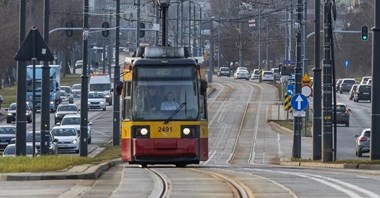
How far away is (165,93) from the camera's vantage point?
30469 millimetres

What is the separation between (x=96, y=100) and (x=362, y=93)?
22575 millimetres

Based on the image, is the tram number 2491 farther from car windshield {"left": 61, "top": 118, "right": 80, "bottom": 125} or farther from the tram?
car windshield {"left": 61, "top": 118, "right": 80, "bottom": 125}

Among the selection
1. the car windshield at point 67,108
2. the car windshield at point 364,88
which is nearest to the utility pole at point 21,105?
the car windshield at point 67,108

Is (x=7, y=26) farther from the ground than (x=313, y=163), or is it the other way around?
(x=7, y=26)

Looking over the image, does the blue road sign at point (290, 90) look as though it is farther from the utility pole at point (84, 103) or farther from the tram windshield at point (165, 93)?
the tram windshield at point (165, 93)

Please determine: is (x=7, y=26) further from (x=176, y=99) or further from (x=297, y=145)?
(x=176, y=99)

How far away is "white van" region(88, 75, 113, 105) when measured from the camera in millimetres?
99812

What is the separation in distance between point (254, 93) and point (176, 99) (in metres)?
75.9

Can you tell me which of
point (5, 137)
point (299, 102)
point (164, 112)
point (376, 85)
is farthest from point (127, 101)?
point (5, 137)

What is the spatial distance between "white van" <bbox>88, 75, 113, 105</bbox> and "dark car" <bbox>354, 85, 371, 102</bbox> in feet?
67.5

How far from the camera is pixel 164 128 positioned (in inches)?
1188

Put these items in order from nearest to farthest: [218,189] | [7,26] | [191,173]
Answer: [218,189]
[191,173]
[7,26]

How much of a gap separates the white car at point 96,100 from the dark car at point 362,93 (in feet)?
69.8

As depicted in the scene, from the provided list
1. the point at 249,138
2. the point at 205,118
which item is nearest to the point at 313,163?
the point at 205,118
